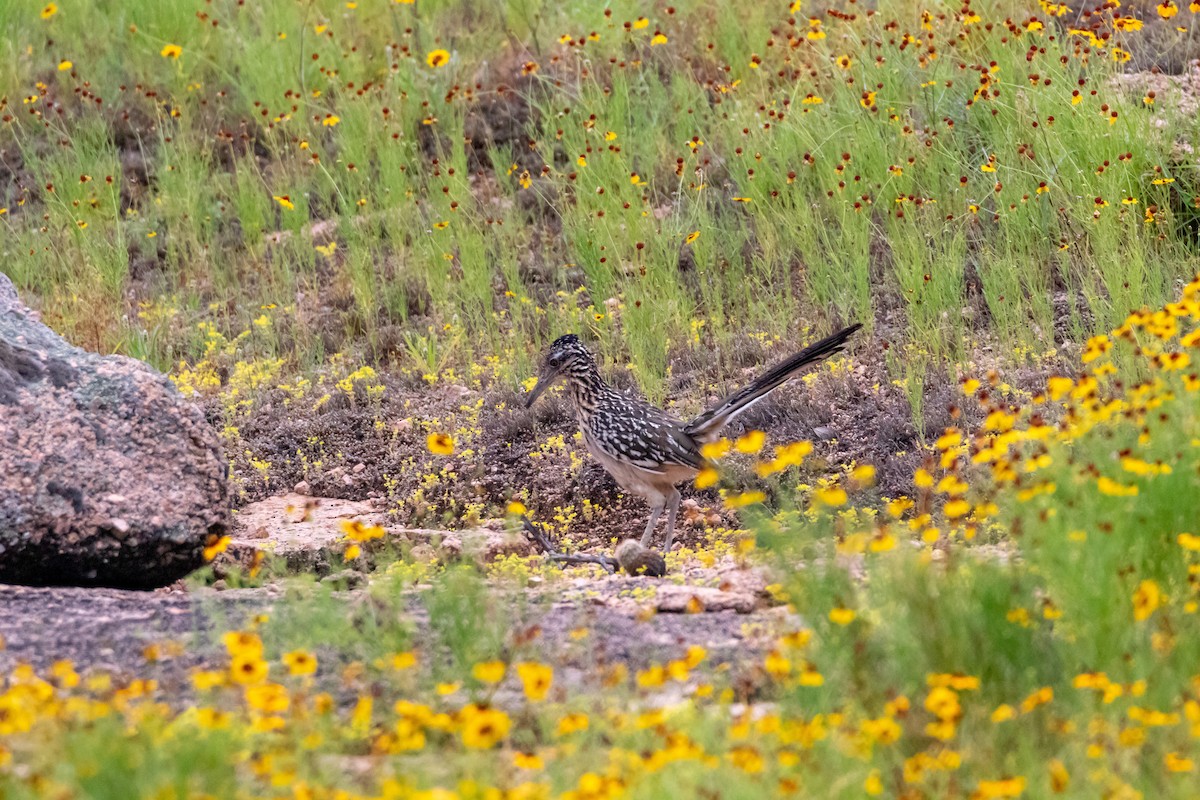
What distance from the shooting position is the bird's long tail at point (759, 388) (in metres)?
6.08

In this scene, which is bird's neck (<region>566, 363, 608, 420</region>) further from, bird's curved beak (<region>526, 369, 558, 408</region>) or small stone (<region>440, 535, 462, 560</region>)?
small stone (<region>440, 535, 462, 560</region>)

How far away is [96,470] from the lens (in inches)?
226

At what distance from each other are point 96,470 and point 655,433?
7.92ft

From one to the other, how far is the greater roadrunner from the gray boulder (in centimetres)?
173

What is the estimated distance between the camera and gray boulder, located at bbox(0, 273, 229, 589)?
555 centimetres

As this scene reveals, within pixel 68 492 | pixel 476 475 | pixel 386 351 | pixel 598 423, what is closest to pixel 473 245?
pixel 386 351

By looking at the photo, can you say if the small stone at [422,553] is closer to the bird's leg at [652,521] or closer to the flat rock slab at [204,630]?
the flat rock slab at [204,630]

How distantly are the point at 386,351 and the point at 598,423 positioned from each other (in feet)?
8.87

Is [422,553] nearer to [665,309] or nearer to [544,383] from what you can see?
[544,383]

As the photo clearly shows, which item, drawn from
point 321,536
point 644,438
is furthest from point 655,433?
point 321,536

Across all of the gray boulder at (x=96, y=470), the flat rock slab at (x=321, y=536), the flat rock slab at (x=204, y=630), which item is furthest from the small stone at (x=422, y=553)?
the gray boulder at (x=96, y=470)

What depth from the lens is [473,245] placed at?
29.0 feet

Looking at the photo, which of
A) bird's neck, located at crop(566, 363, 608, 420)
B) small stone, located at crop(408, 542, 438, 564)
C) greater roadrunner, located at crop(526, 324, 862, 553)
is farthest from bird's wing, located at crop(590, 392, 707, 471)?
small stone, located at crop(408, 542, 438, 564)

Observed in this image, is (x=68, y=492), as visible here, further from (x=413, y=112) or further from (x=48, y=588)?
(x=413, y=112)
